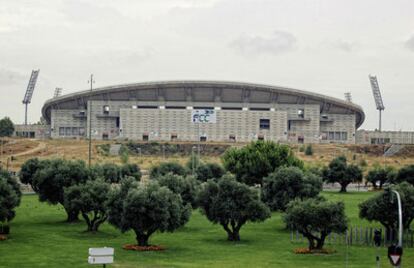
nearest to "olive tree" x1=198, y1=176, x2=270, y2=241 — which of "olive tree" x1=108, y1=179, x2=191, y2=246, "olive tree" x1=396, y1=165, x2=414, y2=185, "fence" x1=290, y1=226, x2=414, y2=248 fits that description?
"fence" x1=290, y1=226, x2=414, y2=248

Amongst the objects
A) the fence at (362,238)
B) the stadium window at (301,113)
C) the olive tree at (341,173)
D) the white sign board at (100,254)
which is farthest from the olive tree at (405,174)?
the stadium window at (301,113)

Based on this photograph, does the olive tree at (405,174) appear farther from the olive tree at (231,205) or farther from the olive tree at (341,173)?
the olive tree at (231,205)

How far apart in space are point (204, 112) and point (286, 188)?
4961 inches


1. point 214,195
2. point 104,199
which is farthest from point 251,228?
point 104,199

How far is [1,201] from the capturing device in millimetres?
53344

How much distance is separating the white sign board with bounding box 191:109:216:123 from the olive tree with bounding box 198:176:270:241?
136441 mm

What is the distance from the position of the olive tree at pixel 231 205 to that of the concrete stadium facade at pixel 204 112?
137 m

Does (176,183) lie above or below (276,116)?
below

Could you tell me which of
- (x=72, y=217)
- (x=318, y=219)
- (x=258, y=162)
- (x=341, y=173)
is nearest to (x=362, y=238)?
(x=318, y=219)

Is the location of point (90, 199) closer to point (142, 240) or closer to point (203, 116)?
point (142, 240)

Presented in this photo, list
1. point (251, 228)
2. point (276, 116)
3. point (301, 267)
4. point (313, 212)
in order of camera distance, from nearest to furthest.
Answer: point (301, 267) → point (313, 212) → point (251, 228) → point (276, 116)

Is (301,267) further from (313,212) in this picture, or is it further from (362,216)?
(362,216)

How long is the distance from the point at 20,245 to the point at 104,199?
947cm

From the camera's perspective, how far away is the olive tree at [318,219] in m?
48.9
